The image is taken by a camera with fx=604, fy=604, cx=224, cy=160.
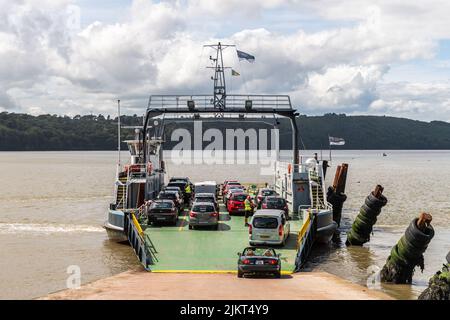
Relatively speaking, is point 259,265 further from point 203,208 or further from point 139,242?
point 203,208

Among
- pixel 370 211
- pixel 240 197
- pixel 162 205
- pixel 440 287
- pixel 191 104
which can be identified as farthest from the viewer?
pixel 191 104

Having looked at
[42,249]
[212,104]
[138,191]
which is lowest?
[42,249]

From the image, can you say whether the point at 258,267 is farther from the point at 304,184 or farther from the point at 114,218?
the point at 304,184

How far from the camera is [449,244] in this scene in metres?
31.2

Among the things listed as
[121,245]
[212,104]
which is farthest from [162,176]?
[121,245]

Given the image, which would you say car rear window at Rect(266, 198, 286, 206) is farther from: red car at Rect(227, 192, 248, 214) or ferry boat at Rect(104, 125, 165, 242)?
ferry boat at Rect(104, 125, 165, 242)

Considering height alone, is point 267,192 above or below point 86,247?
above

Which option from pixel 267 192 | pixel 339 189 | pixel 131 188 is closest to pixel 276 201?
pixel 267 192

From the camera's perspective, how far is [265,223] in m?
23.0

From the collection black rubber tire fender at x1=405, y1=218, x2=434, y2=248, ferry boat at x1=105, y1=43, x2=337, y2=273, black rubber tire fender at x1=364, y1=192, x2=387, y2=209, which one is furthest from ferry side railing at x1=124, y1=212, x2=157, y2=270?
black rubber tire fender at x1=364, y1=192, x2=387, y2=209

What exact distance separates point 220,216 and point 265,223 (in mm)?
8931

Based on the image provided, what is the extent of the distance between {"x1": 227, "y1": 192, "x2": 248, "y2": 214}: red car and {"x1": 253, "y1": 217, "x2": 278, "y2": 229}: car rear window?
837 cm

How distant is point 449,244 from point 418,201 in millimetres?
24473

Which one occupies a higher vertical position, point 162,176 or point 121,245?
point 162,176
